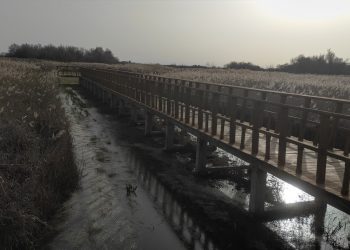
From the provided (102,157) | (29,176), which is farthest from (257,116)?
(102,157)

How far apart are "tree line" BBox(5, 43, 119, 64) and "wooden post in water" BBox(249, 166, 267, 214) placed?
109 meters

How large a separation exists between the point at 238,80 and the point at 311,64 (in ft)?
172

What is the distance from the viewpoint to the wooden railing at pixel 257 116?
20.8 ft

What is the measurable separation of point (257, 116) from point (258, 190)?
1535 millimetres

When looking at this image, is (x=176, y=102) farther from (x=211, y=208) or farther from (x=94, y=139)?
(x=211, y=208)

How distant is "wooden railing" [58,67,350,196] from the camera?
20.8 ft

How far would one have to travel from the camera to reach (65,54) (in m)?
123

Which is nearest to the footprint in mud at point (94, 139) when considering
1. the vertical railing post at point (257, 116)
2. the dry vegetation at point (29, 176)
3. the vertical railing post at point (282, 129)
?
the dry vegetation at point (29, 176)

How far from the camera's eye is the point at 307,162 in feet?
26.5

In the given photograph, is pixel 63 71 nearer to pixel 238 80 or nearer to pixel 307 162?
pixel 238 80

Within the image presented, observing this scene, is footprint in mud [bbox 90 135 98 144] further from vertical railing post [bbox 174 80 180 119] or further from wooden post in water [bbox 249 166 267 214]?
wooden post in water [bbox 249 166 267 214]

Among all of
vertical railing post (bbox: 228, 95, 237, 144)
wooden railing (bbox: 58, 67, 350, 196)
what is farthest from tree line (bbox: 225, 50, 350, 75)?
vertical railing post (bbox: 228, 95, 237, 144)

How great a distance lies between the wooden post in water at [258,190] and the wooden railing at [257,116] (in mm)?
401

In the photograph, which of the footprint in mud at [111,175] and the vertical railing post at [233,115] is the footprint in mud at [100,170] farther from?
the vertical railing post at [233,115]
